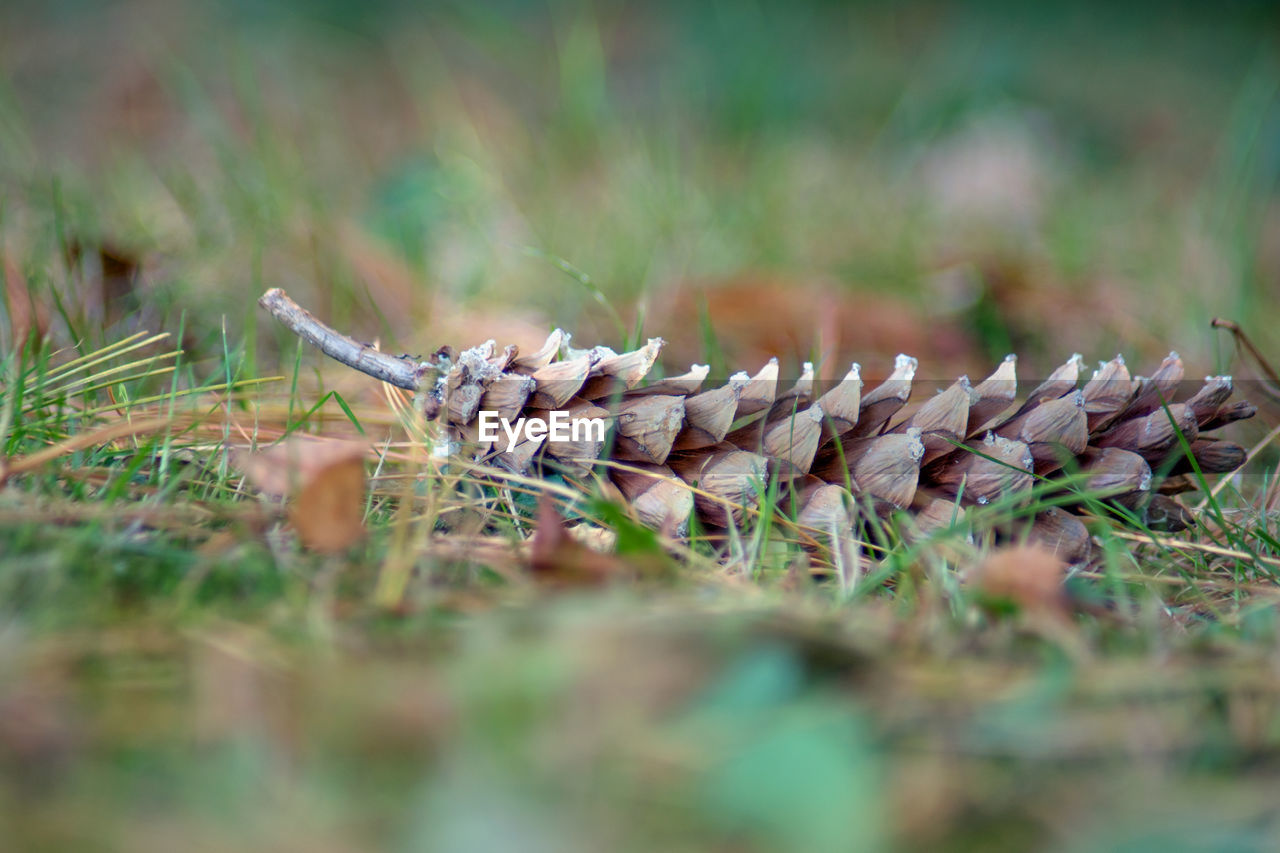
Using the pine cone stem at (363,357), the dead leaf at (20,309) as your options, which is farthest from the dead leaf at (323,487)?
the dead leaf at (20,309)

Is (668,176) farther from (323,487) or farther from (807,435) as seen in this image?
(323,487)

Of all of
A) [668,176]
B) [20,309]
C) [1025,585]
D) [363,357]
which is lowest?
[1025,585]

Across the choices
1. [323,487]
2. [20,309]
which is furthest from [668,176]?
[323,487]

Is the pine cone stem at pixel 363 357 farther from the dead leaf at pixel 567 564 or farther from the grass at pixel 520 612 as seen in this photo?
the dead leaf at pixel 567 564

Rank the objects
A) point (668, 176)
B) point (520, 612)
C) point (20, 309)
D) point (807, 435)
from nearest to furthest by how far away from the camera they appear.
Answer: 1. point (520, 612)
2. point (807, 435)
3. point (20, 309)
4. point (668, 176)

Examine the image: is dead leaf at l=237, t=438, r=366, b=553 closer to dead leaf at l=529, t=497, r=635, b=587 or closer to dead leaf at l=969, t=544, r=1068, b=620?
dead leaf at l=529, t=497, r=635, b=587

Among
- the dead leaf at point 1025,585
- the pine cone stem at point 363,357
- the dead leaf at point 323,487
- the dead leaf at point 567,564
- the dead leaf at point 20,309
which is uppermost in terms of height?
the dead leaf at point 20,309

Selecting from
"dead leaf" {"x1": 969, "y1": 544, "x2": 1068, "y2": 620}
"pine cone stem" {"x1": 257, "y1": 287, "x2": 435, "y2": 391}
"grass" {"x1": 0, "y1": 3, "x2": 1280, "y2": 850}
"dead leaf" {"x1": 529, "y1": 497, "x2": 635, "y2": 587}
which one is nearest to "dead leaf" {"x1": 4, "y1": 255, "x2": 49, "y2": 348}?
"grass" {"x1": 0, "y1": 3, "x2": 1280, "y2": 850}
